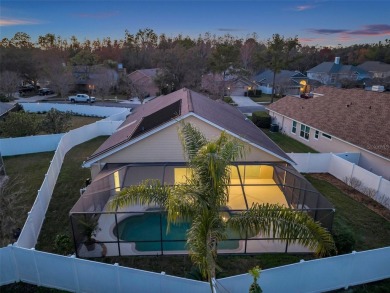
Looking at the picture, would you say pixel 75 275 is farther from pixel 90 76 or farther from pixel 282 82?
pixel 282 82

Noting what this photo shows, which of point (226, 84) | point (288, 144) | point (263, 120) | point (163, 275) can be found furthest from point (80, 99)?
point (163, 275)

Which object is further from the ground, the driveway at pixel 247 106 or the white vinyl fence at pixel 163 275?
the white vinyl fence at pixel 163 275

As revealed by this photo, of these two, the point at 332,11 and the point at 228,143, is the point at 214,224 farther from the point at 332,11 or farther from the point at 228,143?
the point at 332,11

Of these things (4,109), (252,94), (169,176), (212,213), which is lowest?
(252,94)

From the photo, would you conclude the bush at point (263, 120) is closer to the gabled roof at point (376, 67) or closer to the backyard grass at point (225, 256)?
the backyard grass at point (225, 256)

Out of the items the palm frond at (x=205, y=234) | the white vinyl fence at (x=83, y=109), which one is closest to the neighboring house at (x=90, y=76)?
the white vinyl fence at (x=83, y=109)

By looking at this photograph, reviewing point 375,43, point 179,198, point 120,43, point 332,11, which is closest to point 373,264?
point 179,198
